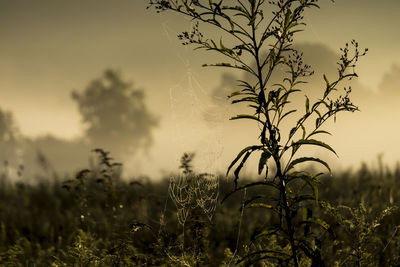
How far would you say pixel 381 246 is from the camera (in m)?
5.39

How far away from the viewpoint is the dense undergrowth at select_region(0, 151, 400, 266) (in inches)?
169

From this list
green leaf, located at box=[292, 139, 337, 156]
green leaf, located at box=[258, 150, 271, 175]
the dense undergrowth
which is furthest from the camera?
the dense undergrowth

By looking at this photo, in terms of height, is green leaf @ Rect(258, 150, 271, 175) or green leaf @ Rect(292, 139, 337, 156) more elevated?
green leaf @ Rect(292, 139, 337, 156)

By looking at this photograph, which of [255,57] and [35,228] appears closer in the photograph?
[255,57]

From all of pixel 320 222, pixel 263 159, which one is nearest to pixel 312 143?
pixel 263 159

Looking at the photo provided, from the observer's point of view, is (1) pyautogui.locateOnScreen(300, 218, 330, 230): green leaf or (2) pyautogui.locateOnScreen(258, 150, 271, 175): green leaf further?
(1) pyautogui.locateOnScreen(300, 218, 330, 230): green leaf

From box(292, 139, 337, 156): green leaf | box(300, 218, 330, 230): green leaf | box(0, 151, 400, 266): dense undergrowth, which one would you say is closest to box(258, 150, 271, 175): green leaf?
box(292, 139, 337, 156): green leaf

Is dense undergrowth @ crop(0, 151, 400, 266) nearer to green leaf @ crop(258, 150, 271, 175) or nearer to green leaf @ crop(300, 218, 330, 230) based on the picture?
green leaf @ crop(300, 218, 330, 230)

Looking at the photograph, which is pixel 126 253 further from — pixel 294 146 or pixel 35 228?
pixel 35 228

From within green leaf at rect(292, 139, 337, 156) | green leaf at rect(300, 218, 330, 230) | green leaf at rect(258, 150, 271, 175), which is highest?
green leaf at rect(292, 139, 337, 156)

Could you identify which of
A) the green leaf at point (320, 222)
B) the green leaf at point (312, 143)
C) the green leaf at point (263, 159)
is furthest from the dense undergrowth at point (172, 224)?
the green leaf at point (312, 143)

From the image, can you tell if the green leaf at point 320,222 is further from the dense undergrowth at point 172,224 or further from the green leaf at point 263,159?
the green leaf at point 263,159

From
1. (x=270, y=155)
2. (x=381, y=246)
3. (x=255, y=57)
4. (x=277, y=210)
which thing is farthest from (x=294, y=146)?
(x=381, y=246)

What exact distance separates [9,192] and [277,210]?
36.9 ft
